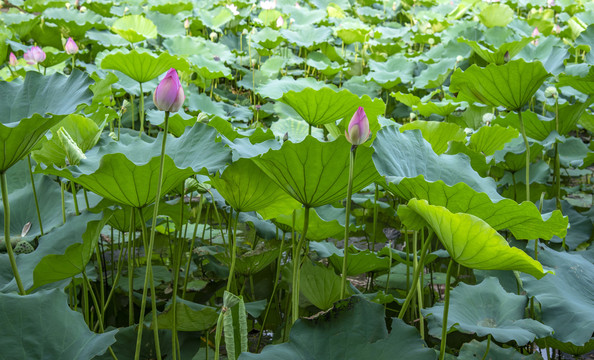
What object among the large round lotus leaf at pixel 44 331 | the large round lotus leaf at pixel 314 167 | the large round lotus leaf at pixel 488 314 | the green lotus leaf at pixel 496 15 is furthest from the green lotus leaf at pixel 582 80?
the green lotus leaf at pixel 496 15

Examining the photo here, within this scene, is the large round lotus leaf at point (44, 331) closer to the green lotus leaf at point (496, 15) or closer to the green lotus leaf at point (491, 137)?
the green lotus leaf at point (491, 137)

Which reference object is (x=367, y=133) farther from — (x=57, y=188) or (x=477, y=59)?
(x=477, y=59)

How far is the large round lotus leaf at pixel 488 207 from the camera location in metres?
0.86

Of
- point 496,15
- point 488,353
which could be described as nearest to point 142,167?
point 488,353

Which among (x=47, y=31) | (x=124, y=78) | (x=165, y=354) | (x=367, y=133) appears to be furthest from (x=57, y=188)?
(x=47, y=31)

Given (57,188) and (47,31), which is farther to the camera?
(47,31)

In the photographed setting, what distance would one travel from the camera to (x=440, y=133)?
4.98 ft

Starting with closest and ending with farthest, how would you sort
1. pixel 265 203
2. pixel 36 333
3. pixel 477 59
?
pixel 36 333, pixel 265 203, pixel 477 59

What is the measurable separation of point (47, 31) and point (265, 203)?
2844 millimetres

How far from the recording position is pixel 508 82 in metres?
1.40

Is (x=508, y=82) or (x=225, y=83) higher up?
(x=508, y=82)

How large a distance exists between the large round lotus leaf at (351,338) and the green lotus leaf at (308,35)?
2.89 metres

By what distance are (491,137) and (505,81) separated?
0.26 m

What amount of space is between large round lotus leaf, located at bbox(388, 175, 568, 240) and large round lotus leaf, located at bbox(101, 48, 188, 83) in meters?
1.13
